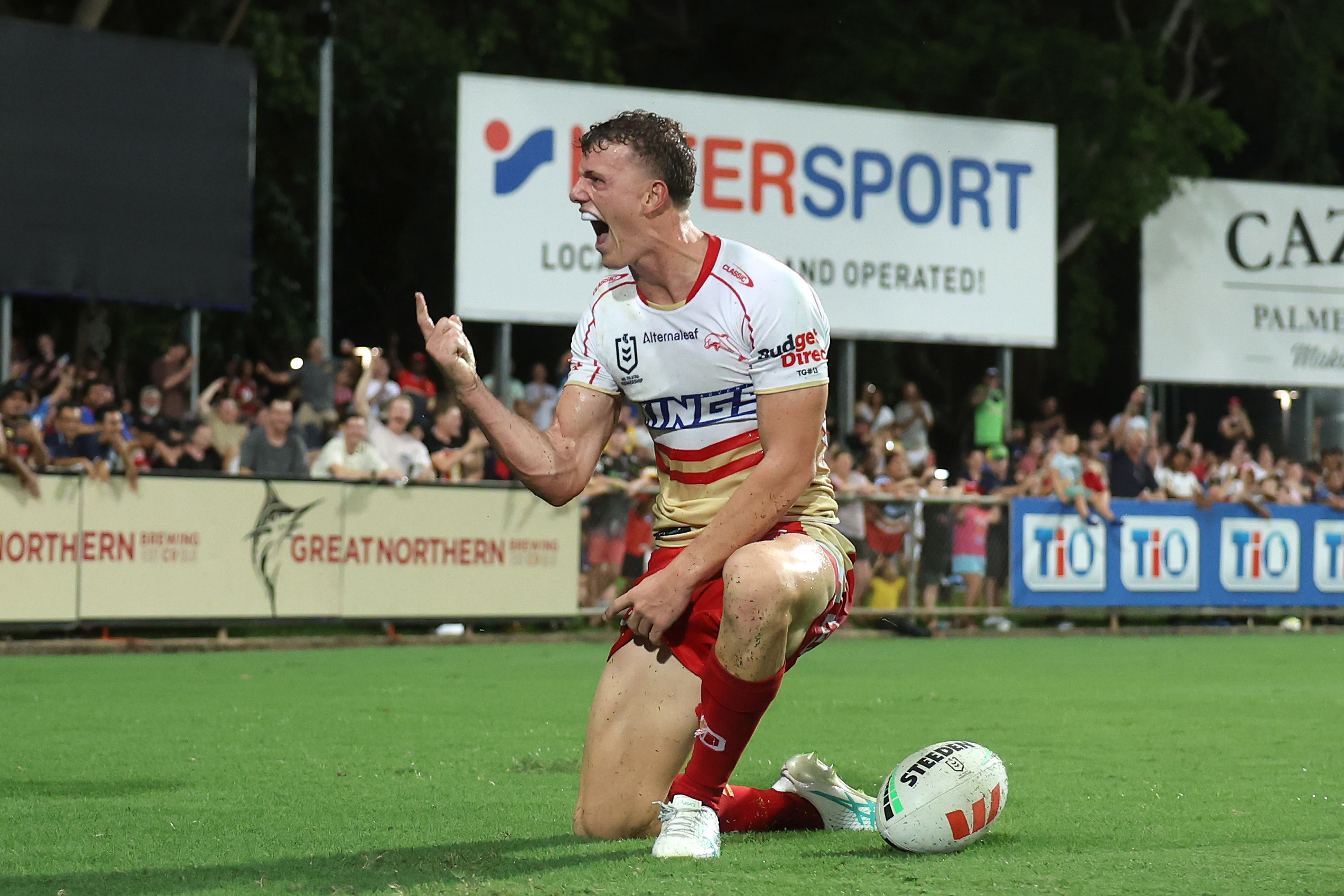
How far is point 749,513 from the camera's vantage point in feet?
16.7

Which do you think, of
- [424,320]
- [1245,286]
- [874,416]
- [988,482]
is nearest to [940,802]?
[424,320]

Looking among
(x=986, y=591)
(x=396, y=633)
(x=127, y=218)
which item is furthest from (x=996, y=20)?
(x=396, y=633)

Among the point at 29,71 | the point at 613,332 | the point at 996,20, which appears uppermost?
the point at 996,20

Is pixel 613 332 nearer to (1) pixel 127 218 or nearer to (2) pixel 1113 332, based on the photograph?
(1) pixel 127 218

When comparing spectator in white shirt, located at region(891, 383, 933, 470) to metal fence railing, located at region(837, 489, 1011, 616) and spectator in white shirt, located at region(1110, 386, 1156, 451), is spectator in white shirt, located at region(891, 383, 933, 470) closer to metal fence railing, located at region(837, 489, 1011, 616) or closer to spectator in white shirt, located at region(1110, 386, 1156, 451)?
spectator in white shirt, located at region(1110, 386, 1156, 451)

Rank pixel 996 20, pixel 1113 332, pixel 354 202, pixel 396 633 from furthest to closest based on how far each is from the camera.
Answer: pixel 1113 332, pixel 354 202, pixel 996 20, pixel 396 633

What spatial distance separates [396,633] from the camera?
51.0ft

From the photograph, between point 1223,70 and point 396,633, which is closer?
point 396,633

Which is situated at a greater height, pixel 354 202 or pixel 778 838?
pixel 354 202

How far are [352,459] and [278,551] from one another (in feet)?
3.64

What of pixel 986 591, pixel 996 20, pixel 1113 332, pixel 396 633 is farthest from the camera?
pixel 1113 332

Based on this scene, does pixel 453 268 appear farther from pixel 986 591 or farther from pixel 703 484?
pixel 703 484

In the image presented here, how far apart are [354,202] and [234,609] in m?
16.2

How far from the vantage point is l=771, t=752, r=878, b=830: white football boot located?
571 cm
